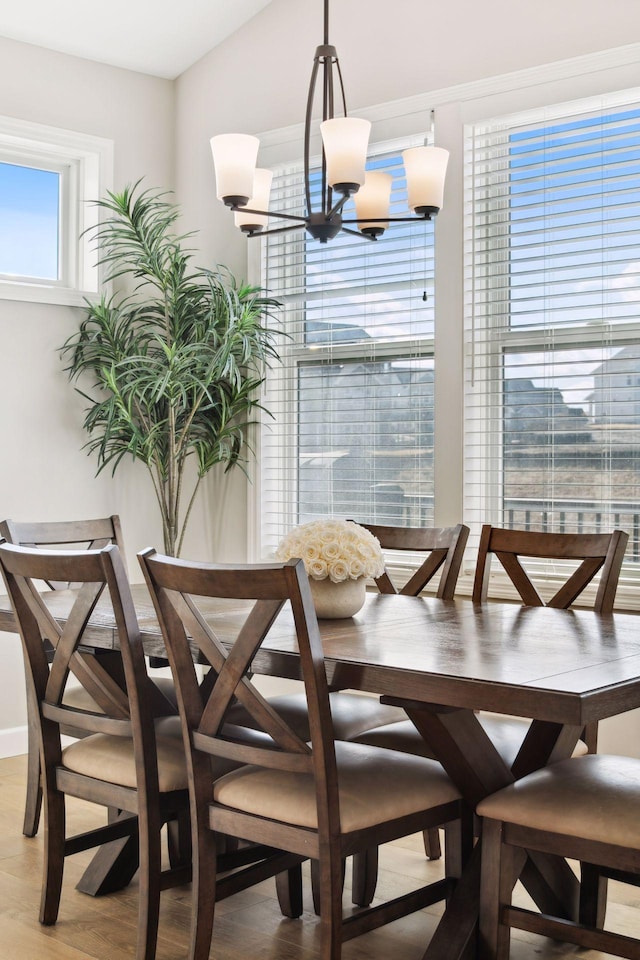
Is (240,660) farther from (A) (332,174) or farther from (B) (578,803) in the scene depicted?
(A) (332,174)

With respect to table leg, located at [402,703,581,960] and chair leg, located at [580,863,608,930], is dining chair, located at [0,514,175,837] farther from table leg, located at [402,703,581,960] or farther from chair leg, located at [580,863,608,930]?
chair leg, located at [580,863,608,930]

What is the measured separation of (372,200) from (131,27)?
78.8 inches

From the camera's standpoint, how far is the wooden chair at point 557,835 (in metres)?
1.87

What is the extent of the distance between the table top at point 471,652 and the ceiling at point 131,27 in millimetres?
2567

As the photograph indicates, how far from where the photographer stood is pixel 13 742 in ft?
13.8

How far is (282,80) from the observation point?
439 cm

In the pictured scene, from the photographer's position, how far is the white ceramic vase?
8.26 ft

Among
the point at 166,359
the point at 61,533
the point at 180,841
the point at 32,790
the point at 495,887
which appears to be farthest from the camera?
the point at 166,359

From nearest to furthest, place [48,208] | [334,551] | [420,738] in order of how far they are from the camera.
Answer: [334,551]
[420,738]
[48,208]

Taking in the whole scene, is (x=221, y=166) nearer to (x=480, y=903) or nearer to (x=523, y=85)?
(x=523, y=85)

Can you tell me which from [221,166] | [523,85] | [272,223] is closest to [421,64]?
[523,85]

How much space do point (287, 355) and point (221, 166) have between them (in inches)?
71.3

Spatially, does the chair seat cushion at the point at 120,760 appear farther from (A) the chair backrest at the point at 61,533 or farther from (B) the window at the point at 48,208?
(B) the window at the point at 48,208

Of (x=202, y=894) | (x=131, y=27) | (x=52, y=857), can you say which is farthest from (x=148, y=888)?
(x=131, y=27)
